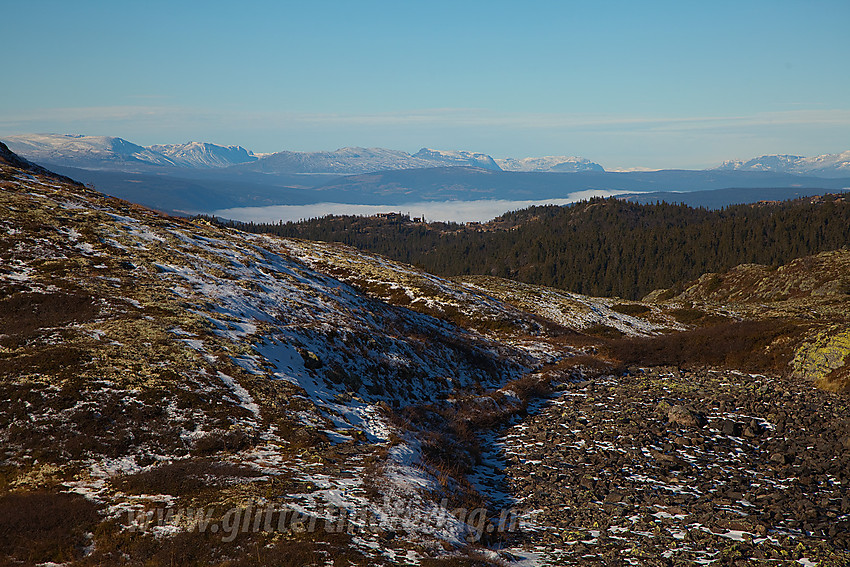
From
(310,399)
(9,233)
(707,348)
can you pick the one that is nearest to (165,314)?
(310,399)

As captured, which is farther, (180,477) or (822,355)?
(822,355)

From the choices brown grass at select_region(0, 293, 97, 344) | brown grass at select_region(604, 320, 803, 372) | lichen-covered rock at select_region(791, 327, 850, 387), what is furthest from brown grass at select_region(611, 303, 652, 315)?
brown grass at select_region(0, 293, 97, 344)

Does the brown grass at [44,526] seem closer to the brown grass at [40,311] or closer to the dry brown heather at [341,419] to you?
the dry brown heather at [341,419]

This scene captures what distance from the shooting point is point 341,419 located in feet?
80.0

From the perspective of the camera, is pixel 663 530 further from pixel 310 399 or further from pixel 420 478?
pixel 310 399

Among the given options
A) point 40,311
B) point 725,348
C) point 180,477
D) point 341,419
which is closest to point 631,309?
point 725,348

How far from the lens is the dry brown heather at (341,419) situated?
49.8 feet

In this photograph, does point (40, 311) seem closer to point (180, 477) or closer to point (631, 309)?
point (180, 477)

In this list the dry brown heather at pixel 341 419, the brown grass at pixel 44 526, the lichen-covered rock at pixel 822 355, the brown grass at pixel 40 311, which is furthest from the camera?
the lichen-covered rock at pixel 822 355

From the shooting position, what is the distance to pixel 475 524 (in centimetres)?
1688

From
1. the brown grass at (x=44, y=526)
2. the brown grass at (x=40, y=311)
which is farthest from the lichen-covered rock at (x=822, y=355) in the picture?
the brown grass at (x=40, y=311)

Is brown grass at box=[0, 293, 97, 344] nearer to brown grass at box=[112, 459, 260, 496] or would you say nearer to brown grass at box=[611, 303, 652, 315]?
brown grass at box=[112, 459, 260, 496]

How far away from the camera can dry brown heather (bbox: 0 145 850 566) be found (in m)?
15.2

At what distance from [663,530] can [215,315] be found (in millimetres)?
26706
